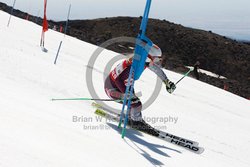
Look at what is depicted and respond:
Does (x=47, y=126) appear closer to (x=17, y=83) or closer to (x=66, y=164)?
(x=66, y=164)

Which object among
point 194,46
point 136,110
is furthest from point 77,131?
point 194,46

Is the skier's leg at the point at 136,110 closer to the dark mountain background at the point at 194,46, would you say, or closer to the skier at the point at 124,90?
the skier at the point at 124,90

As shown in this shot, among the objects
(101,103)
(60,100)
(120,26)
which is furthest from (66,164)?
(120,26)

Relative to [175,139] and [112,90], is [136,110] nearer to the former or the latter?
[112,90]

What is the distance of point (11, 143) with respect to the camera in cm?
359

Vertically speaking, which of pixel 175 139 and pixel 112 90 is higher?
pixel 112 90

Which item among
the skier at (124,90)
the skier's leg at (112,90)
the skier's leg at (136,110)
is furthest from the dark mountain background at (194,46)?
the skier's leg at (136,110)

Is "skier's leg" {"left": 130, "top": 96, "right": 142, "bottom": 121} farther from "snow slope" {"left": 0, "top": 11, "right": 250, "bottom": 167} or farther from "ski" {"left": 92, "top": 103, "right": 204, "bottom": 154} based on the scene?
"ski" {"left": 92, "top": 103, "right": 204, "bottom": 154}

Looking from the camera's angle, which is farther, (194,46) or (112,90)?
(194,46)

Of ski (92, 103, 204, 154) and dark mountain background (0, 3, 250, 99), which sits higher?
dark mountain background (0, 3, 250, 99)

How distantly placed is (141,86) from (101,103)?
5454mm

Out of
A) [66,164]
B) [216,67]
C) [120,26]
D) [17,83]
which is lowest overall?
[66,164]

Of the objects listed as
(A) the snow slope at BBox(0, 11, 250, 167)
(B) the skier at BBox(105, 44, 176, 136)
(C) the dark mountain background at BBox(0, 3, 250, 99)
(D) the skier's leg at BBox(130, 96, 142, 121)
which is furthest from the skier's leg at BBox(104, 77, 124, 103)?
(C) the dark mountain background at BBox(0, 3, 250, 99)

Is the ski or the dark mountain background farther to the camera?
the dark mountain background
